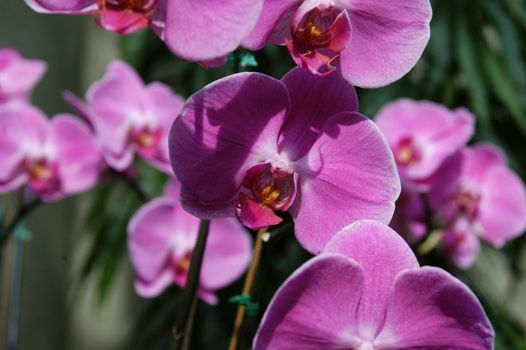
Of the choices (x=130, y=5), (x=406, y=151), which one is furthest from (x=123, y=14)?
(x=406, y=151)

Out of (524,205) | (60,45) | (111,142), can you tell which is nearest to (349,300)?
(111,142)

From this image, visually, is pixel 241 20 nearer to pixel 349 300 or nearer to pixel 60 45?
pixel 349 300

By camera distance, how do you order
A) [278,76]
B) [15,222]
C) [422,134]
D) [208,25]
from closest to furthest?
[208,25] < [15,222] < [422,134] < [278,76]

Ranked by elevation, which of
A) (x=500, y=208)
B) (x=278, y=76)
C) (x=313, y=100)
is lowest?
(x=278, y=76)

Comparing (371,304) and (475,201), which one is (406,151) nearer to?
(475,201)

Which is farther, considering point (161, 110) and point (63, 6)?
point (161, 110)

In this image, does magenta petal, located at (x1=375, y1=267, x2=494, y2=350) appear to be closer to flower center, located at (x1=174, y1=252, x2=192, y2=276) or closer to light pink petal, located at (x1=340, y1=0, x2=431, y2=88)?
light pink petal, located at (x1=340, y1=0, x2=431, y2=88)
